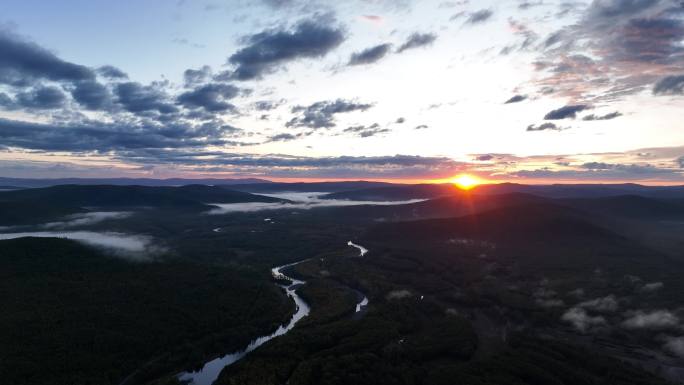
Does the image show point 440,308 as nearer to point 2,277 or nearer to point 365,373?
point 365,373

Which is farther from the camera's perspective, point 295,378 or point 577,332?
point 577,332

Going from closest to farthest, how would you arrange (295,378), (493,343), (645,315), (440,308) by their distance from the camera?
(295,378) < (493,343) < (645,315) < (440,308)

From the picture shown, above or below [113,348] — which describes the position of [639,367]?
below

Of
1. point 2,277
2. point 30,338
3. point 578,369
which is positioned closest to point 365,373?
point 578,369

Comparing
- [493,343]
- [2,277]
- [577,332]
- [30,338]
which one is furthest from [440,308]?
[2,277]

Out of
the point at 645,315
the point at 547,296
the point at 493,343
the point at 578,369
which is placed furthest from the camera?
the point at 547,296

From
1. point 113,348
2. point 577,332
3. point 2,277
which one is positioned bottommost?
point 577,332

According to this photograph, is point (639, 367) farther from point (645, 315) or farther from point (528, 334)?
point (645, 315)

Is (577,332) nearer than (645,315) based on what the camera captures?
Yes

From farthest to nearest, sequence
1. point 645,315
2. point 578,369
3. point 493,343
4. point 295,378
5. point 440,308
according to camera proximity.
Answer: point 440,308, point 645,315, point 493,343, point 578,369, point 295,378
